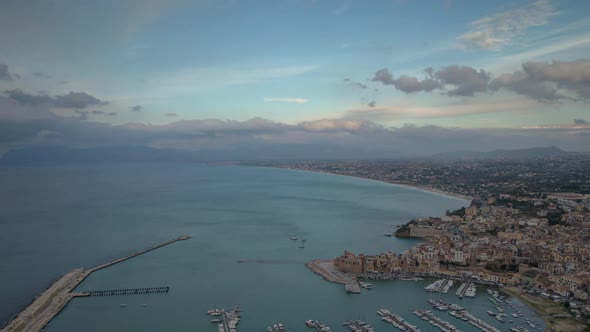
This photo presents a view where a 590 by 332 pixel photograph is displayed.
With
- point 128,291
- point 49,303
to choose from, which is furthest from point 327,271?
point 49,303

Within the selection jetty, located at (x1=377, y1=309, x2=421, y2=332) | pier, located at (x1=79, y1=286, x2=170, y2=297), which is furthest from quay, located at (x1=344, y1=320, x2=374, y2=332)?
pier, located at (x1=79, y1=286, x2=170, y2=297)

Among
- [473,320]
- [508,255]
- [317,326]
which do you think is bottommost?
[317,326]

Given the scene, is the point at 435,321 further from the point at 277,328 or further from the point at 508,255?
the point at 508,255

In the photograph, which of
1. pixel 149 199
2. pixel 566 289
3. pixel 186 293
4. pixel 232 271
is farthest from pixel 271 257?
pixel 149 199

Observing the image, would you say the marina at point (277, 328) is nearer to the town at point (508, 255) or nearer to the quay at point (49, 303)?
the town at point (508, 255)

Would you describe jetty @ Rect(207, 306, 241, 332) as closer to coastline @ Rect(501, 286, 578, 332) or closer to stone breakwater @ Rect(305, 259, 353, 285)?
stone breakwater @ Rect(305, 259, 353, 285)

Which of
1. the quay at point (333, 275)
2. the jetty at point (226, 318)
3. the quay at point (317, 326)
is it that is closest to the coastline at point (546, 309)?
the quay at point (333, 275)
